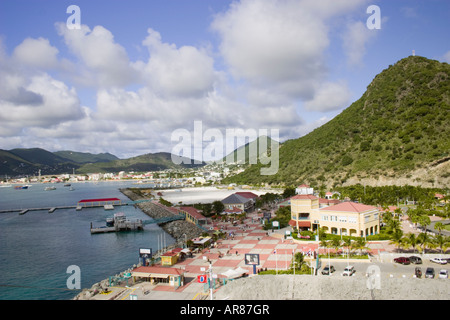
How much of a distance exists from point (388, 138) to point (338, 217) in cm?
6836

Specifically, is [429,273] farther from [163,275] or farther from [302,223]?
[163,275]

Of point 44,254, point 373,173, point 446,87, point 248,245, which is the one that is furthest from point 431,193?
point 44,254

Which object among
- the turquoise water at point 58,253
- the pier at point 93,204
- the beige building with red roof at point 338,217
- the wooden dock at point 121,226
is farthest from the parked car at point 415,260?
the pier at point 93,204

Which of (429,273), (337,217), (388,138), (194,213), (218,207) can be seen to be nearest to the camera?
(429,273)

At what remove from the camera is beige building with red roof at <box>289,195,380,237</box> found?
123 ft

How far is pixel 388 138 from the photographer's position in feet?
313

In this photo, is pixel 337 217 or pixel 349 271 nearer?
pixel 349 271

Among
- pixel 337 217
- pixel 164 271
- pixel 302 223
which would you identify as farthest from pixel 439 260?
pixel 164 271

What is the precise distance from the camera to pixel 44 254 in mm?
41562

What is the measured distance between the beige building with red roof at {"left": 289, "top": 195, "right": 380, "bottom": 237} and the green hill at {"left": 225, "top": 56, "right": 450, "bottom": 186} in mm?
46194

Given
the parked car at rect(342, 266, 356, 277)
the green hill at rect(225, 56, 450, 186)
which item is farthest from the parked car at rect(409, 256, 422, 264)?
the green hill at rect(225, 56, 450, 186)

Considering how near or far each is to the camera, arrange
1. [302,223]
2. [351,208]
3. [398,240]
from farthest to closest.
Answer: [302,223] < [351,208] < [398,240]
